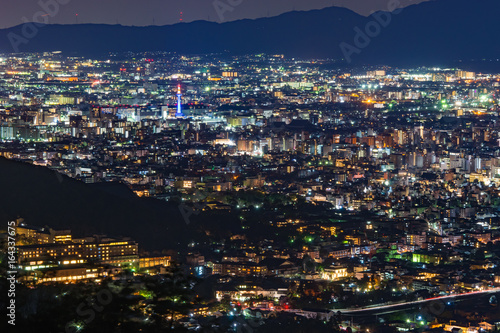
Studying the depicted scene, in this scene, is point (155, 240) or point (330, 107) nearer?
point (155, 240)

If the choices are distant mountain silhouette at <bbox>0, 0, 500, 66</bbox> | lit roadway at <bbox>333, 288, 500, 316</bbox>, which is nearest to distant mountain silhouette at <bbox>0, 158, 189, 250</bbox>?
lit roadway at <bbox>333, 288, 500, 316</bbox>

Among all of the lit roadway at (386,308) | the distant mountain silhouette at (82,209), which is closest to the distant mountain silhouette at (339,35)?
the distant mountain silhouette at (82,209)

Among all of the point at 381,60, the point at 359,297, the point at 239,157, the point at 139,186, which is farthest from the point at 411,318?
the point at 381,60

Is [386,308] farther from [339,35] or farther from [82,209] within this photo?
[339,35]

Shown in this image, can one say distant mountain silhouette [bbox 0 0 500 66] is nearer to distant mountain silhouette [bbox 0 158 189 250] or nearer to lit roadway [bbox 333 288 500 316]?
distant mountain silhouette [bbox 0 158 189 250]

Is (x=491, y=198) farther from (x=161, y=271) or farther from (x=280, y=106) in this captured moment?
(x=280, y=106)

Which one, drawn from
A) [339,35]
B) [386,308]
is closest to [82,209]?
[386,308]
